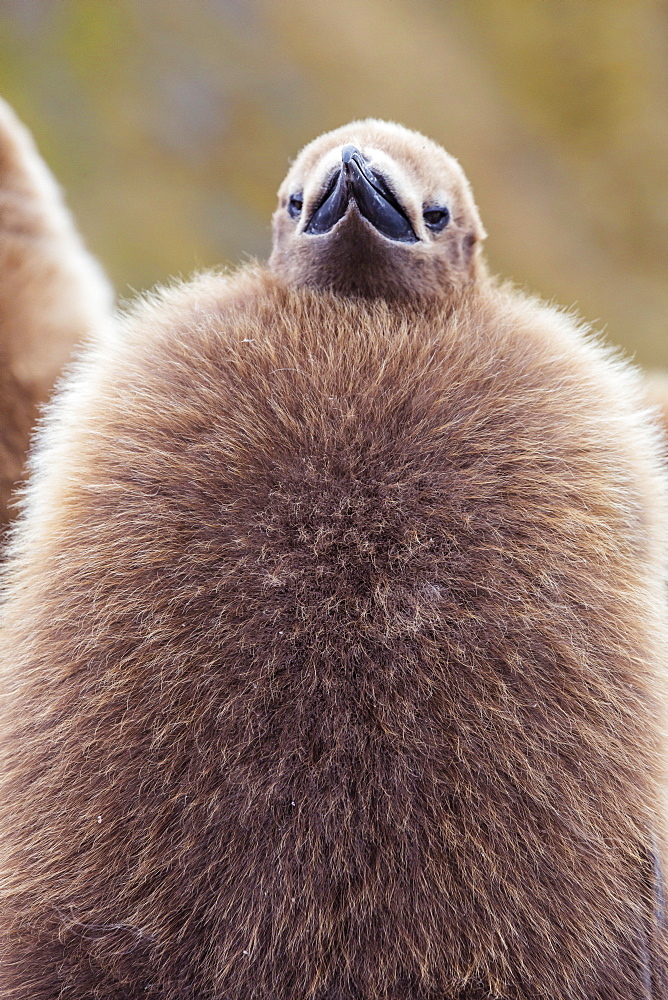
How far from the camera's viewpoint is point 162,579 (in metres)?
0.44

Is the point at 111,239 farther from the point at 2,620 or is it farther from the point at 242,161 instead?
the point at 2,620

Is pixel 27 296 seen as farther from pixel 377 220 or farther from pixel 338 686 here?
pixel 338 686

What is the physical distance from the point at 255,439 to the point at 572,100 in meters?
1.01

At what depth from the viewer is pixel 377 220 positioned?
1.95 feet

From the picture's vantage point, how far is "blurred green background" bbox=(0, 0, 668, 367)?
1.12 metres

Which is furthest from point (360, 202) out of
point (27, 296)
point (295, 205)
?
point (27, 296)

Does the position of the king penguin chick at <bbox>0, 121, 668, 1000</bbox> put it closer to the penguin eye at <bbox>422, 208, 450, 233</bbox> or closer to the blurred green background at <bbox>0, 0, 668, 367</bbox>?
the penguin eye at <bbox>422, 208, 450, 233</bbox>

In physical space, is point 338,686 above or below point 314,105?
below

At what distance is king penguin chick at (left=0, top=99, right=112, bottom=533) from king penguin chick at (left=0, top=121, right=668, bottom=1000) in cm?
15

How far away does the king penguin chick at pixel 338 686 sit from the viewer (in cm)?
40

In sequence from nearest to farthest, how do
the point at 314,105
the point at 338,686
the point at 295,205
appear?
the point at 338,686 → the point at 295,205 → the point at 314,105

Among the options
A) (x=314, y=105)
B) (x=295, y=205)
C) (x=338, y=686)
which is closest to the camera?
(x=338, y=686)

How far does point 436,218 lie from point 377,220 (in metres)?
0.10

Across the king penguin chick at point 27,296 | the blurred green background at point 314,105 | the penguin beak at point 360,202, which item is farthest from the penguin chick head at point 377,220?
the blurred green background at point 314,105
